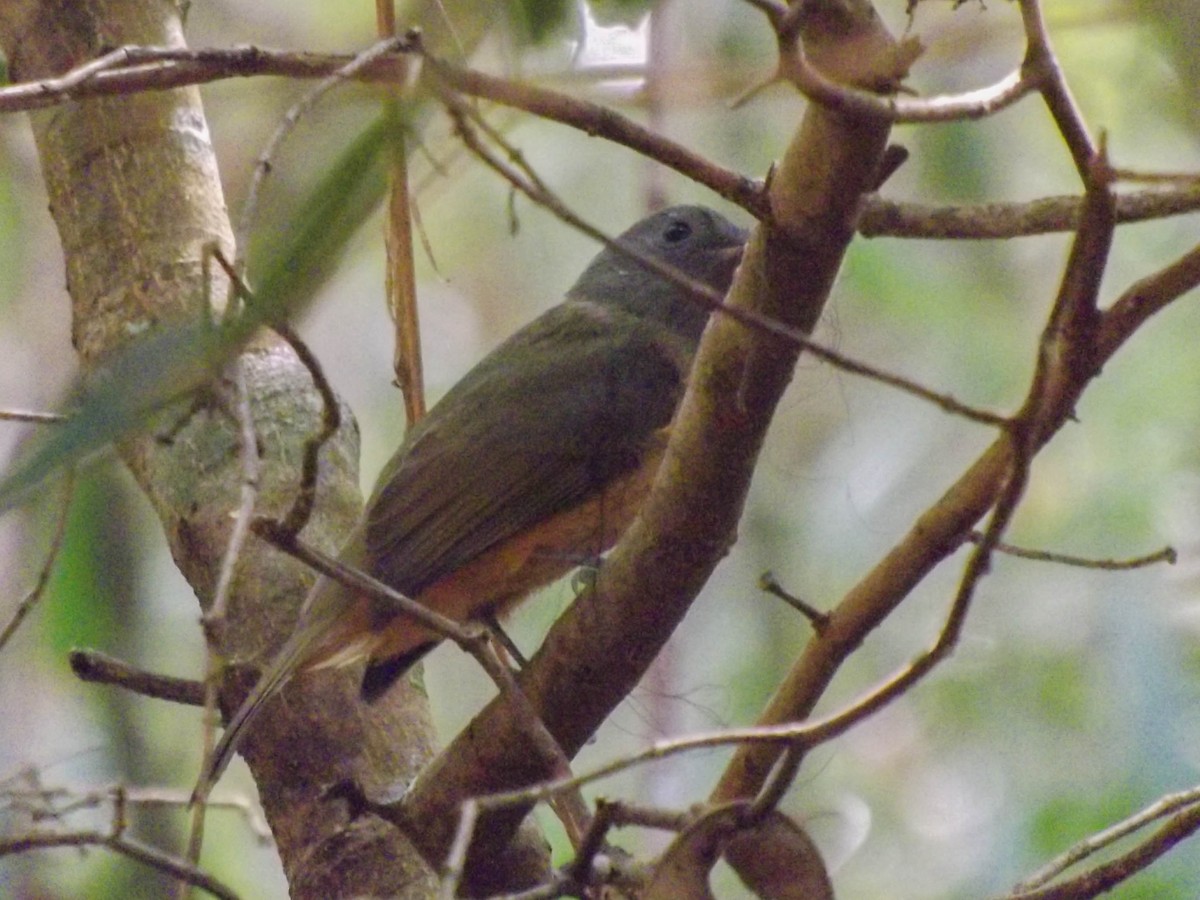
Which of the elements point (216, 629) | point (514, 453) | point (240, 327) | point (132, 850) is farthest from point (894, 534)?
point (240, 327)

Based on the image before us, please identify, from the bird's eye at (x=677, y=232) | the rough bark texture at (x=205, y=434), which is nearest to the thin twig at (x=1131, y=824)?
the rough bark texture at (x=205, y=434)

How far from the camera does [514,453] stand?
4.01 metres

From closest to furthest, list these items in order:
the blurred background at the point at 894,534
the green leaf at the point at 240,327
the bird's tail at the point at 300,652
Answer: the green leaf at the point at 240,327
the bird's tail at the point at 300,652
the blurred background at the point at 894,534

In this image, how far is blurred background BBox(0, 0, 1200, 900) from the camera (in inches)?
161

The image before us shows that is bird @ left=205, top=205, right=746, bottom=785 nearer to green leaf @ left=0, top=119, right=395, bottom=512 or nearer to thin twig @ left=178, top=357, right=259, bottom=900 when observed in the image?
thin twig @ left=178, top=357, right=259, bottom=900

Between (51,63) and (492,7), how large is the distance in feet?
6.59

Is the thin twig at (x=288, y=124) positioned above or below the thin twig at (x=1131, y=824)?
above

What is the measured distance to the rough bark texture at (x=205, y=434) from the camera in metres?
3.22

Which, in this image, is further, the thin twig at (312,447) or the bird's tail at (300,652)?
the bird's tail at (300,652)

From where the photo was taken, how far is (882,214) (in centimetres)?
212

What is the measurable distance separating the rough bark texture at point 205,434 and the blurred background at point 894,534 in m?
0.25

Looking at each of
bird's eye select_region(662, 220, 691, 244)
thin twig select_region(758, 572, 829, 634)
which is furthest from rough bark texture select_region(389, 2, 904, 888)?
bird's eye select_region(662, 220, 691, 244)

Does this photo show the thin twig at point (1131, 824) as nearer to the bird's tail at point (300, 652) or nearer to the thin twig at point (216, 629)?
the thin twig at point (216, 629)

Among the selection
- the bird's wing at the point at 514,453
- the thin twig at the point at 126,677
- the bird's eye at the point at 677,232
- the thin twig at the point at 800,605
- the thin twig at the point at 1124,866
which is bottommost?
the thin twig at the point at 1124,866
